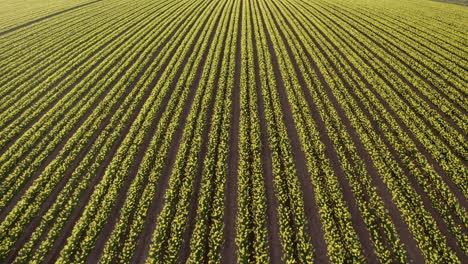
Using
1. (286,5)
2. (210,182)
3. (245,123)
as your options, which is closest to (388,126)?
(245,123)

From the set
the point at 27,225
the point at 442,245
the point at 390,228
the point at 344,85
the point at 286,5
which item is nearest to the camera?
the point at 442,245

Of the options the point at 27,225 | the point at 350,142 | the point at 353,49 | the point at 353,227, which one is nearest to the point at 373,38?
the point at 353,49

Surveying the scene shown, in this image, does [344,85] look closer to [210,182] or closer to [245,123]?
[245,123]

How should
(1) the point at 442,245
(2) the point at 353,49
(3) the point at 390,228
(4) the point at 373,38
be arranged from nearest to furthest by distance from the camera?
1. (1) the point at 442,245
2. (3) the point at 390,228
3. (2) the point at 353,49
4. (4) the point at 373,38

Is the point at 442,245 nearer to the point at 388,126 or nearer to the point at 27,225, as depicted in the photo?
the point at 388,126

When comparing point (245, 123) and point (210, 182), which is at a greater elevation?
point (245, 123)

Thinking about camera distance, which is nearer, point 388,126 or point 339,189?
point 339,189

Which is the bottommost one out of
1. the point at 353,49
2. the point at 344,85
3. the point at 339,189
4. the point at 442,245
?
the point at 442,245
